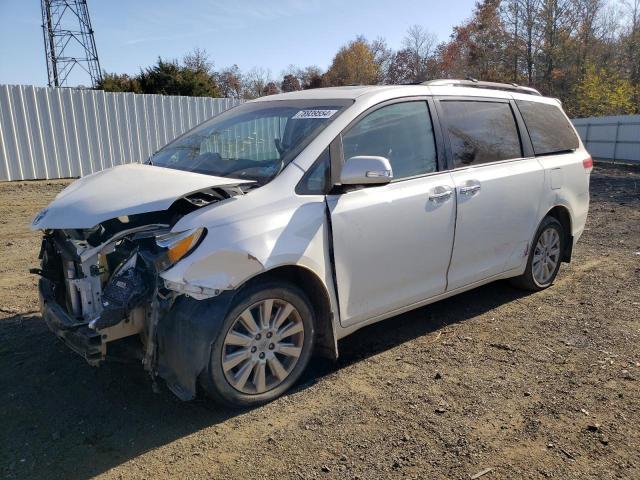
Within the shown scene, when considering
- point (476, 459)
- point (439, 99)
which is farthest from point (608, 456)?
point (439, 99)

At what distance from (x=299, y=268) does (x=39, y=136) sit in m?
11.8

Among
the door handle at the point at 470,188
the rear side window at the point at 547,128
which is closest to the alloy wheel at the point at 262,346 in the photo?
the door handle at the point at 470,188

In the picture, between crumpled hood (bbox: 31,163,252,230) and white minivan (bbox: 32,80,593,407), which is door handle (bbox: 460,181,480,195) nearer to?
white minivan (bbox: 32,80,593,407)

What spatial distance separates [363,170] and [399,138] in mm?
740

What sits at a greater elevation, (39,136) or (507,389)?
(39,136)

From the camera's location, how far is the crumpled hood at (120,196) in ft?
9.75

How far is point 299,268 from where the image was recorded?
320 centimetres

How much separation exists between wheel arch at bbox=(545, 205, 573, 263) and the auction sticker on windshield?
2.73 meters

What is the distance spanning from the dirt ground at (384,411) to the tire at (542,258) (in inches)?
19.9

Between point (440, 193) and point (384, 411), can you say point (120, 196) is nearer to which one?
point (384, 411)

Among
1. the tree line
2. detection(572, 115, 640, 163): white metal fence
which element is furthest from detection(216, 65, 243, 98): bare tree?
detection(572, 115, 640, 163): white metal fence

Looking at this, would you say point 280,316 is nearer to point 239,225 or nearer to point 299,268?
point 299,268

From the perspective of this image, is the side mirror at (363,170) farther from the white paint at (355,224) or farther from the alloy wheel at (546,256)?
the alloy wheel at (546,256)

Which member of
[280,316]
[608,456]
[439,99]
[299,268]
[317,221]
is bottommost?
[608,456]
